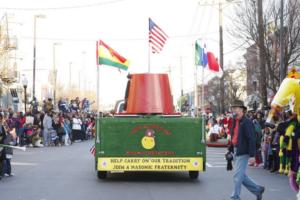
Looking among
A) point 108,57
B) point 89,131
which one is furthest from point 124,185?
point 89,131

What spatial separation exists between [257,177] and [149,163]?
3.70 metres

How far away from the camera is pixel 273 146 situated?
59.6ft

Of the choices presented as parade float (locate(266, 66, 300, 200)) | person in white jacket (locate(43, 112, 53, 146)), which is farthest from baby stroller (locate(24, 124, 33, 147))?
parade float (locate(266, 66, 300, 200))

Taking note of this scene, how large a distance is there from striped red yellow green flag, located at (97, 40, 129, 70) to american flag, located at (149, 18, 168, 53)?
6.99 feet

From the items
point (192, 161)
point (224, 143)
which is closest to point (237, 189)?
point (192, 161)

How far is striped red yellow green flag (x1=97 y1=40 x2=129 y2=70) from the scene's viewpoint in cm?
1781

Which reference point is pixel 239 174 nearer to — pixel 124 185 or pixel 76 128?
pixel 124 185

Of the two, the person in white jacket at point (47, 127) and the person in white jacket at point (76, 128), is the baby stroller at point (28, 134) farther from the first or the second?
the person in white jacket at point (76, 128)

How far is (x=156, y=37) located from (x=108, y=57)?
3.20 m

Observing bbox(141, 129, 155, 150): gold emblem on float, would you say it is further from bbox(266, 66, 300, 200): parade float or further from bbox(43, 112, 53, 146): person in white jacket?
bbox(43, 112, 53, 146): person in white jacket

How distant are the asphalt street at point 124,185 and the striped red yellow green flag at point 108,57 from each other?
323 cm

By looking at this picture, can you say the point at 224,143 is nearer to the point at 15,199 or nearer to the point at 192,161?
the point at 192,161

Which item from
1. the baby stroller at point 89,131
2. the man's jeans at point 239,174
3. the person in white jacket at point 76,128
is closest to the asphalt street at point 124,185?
the man's jeans at point 239,174

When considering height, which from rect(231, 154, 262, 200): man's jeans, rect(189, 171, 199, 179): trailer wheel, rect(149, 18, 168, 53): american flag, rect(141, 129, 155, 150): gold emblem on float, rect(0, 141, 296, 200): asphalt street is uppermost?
rect(149, 18, 168, 53): american flag
